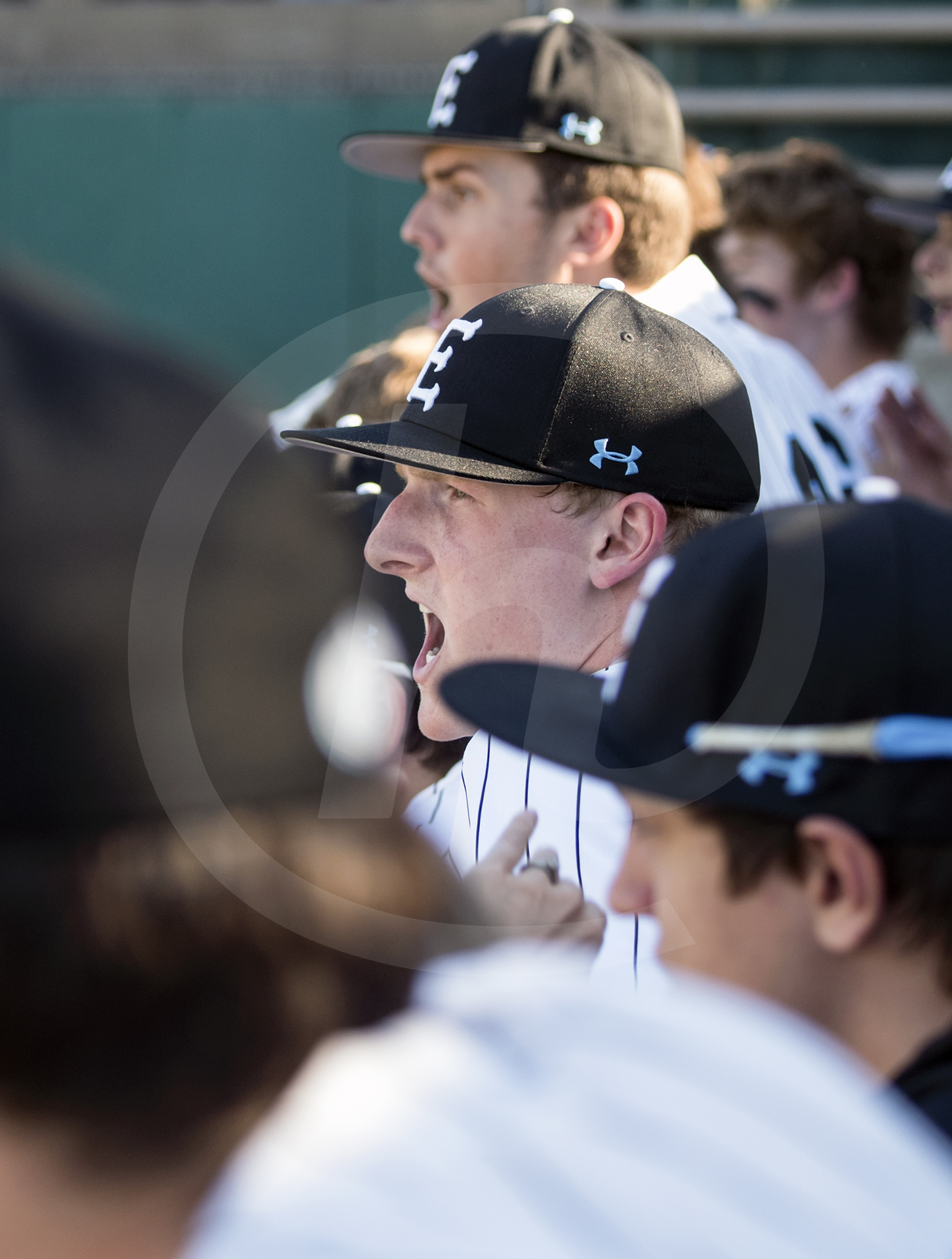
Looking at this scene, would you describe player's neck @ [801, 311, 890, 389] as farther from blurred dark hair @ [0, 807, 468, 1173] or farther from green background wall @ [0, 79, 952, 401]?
blurred dark hair @ [0, 807, 468, 1173]

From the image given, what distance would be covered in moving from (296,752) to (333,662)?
81 millimetres

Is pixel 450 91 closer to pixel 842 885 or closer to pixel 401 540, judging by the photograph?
pixel 401 540

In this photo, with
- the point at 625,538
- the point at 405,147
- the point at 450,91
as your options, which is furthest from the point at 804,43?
the point at 625,538

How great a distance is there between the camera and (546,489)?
1764 mm

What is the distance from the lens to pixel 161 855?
638mm

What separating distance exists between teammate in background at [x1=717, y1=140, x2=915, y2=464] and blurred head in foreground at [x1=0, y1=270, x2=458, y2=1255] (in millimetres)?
3745

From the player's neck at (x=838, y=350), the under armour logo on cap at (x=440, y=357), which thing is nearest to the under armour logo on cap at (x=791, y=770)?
the under armour logo on cap at (x=440, y=357)

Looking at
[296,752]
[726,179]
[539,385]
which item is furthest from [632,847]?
[726,179]

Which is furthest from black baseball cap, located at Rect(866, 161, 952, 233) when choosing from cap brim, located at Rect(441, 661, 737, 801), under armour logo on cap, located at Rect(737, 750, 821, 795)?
under armour logo on cap, located at Rect(737, 750, 821, 795)

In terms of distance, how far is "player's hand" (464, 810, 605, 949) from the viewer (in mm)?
1516

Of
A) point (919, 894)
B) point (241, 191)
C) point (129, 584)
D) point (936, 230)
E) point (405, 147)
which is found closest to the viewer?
point (129, 584)

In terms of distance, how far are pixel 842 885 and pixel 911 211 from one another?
3277 mm

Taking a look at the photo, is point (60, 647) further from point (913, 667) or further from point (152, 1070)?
point (913, 667)

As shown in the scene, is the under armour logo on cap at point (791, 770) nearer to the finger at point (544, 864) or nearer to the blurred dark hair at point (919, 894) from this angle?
the blurred dark hair at point (919, 894)
